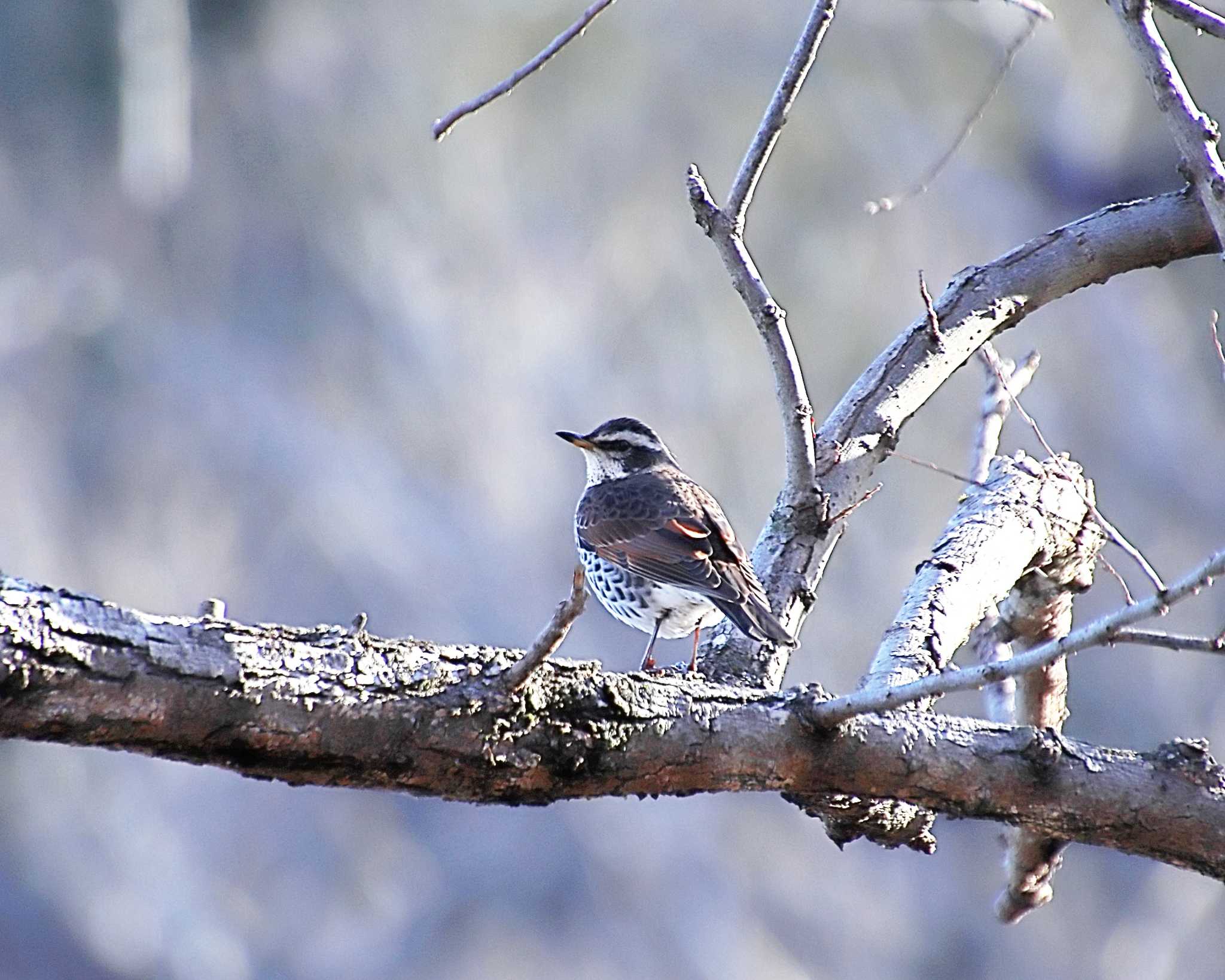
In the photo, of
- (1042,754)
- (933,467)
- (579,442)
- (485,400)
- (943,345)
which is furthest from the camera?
(485,400)

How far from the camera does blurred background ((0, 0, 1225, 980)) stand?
1535cm

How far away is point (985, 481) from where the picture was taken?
16.5 feet

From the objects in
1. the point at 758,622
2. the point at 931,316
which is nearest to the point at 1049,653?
the point at 758,622

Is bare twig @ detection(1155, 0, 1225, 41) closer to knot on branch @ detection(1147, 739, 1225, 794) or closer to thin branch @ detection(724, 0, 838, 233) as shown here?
thin branch @ detection(724, 0, 838, 233)

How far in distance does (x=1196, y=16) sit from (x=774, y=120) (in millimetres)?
1067

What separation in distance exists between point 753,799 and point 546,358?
5.51 meters

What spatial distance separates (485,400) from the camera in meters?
16.7

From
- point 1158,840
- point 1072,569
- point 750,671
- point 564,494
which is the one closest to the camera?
point 1158,840

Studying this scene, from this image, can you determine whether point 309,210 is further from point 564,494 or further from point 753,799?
point 753,799

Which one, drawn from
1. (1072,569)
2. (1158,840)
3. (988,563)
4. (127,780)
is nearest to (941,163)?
(988,563)

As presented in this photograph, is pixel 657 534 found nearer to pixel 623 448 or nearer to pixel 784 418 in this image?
pixel 623 448

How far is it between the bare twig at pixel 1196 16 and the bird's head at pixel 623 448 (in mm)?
3225

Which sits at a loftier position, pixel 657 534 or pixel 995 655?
pixel 657 534

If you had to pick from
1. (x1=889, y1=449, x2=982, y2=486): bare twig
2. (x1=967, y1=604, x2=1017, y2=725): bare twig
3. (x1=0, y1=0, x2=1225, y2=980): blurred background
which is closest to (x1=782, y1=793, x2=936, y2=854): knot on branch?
(x1=889, y1=449, x2=982, y2=486): bare twig
